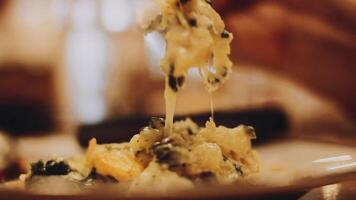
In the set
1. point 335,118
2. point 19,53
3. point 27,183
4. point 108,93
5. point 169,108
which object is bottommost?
point 27,183

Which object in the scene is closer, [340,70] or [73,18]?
[340,70]

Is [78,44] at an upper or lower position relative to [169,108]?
upper

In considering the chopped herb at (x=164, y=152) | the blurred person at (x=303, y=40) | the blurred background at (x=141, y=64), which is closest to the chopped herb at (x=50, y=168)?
the chopped herb at (x=164, y=152)

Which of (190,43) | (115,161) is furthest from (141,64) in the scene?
(190,43)

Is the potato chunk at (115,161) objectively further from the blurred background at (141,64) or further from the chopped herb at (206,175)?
the blurred background at (141,64)

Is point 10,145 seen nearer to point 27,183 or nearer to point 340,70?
point 27,183

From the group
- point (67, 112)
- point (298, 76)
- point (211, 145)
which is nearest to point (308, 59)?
point (298, 76)

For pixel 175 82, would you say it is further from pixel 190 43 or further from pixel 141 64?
pixel 141 64
